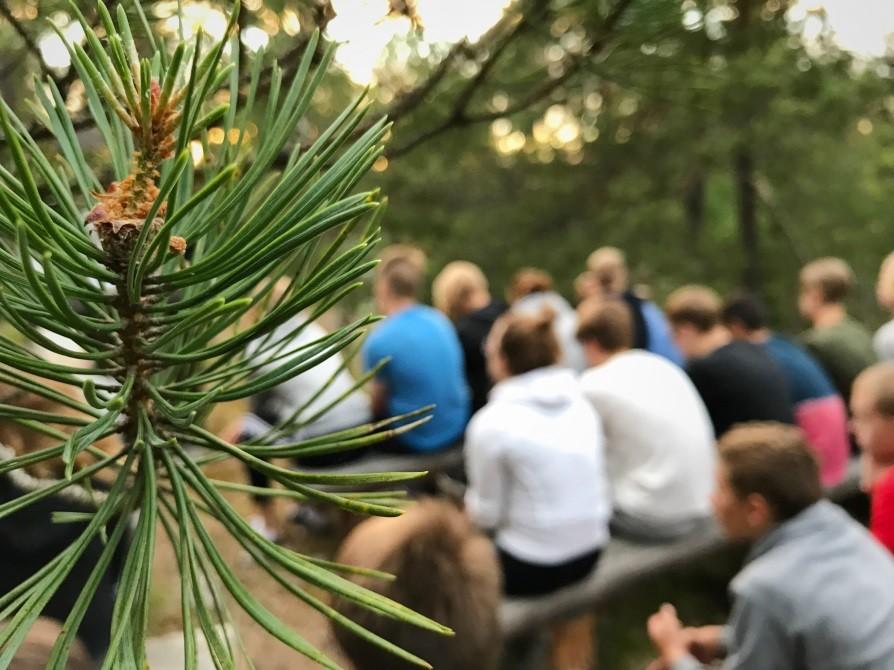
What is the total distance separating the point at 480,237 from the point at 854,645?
3613 mm

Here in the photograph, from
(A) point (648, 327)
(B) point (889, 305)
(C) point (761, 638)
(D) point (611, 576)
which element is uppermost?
(A) point (648, 327)

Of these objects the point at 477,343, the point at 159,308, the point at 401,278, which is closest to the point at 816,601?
the point at 159,308

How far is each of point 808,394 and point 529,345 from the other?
1.04m

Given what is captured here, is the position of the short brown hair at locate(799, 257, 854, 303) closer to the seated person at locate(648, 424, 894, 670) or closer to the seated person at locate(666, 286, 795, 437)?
the seated person at locate(666, 286, 795, 437)

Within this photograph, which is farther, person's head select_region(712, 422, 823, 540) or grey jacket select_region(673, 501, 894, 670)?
person's head select_region(712, 422, 823, 540)

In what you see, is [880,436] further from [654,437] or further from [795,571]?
[654,437]

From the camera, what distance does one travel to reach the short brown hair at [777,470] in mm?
1325

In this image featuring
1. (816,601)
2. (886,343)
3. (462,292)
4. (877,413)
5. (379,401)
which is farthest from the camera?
(462,292)

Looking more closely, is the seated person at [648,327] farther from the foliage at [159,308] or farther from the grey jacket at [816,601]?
the foliage at [159,308]

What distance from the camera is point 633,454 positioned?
87.3 inches

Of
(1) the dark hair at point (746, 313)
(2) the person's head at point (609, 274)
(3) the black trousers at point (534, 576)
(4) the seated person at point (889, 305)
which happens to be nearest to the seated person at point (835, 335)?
(4) the seated person at point (889, 305)

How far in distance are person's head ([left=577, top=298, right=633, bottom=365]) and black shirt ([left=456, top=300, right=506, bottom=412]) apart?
2.20 feet

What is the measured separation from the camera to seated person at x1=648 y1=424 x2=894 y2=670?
113 centimetres

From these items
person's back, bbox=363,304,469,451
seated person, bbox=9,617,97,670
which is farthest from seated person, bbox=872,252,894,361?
seated person, bbox=9,617,97,670
